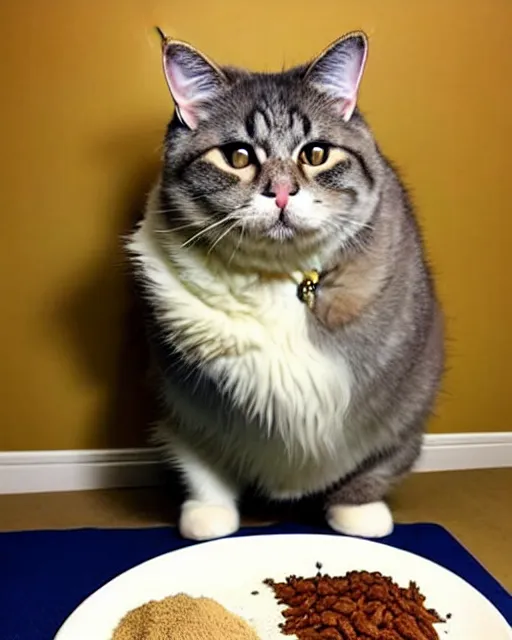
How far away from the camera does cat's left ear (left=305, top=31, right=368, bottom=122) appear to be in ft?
4.07

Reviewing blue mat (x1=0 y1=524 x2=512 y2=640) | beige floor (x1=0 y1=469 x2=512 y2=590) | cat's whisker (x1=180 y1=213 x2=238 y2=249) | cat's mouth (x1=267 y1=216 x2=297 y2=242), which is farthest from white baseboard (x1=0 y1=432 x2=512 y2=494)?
cat's mouth (x1=267 y1=216 x2=297 y2=242)

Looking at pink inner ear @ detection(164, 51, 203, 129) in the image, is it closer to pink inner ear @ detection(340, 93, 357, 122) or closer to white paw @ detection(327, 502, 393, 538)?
pink inner ear @ detection(340, 93, 357, 122)

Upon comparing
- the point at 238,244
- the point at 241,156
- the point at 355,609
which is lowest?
the point at 355,609

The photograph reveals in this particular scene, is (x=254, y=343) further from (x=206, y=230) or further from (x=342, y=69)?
(x=342, y=69)

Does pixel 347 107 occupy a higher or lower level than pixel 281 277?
higher

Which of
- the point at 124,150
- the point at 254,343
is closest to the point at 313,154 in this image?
the point at 254,343

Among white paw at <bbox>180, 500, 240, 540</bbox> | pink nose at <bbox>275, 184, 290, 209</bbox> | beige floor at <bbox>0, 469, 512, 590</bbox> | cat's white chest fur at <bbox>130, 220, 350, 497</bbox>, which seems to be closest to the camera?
pink nose at <bbox>275, 184, 290, 209</bbox>

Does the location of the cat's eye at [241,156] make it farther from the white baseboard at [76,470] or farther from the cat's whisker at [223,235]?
the white baseboard at [76,470]

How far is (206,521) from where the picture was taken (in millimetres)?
1416

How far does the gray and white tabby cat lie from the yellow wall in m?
0.31

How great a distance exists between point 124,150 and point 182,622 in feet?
3.14

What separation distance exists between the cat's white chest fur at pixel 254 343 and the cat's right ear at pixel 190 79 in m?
0.22

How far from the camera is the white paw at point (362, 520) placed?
1439 millimetres

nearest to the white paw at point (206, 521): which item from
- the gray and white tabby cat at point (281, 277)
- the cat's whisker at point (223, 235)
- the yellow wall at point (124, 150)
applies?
the gray and white tabby cat at point (281, 277)
